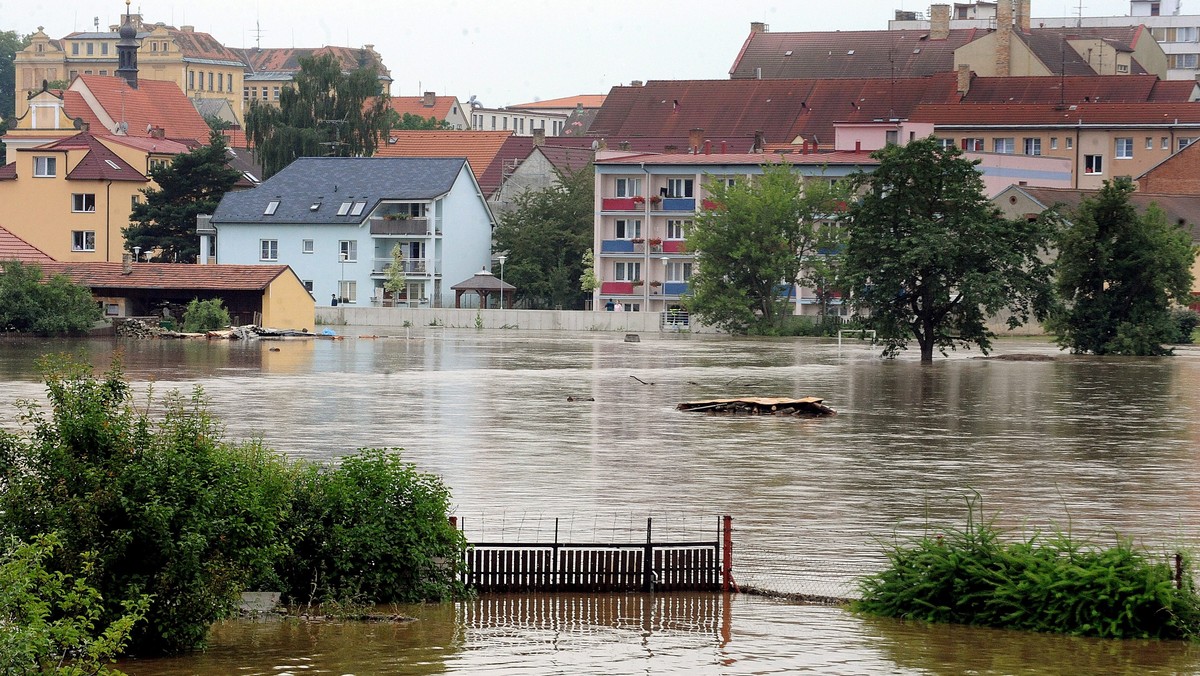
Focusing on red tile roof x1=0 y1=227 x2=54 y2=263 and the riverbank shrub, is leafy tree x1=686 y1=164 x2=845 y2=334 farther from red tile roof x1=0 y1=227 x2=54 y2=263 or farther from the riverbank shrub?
the riverbank shrub

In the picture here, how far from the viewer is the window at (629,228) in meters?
111

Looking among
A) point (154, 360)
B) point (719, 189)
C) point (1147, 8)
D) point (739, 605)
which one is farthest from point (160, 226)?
point (1147, 8)

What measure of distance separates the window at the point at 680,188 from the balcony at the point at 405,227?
14999 mm

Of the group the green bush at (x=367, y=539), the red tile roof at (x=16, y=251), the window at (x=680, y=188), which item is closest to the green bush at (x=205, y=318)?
the red tile roof at (x=16, y=251)

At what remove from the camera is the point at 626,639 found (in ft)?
58.2

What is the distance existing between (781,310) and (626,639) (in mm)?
79938

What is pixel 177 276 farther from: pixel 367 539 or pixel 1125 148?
pixel 367 539

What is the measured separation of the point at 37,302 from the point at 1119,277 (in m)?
46.3

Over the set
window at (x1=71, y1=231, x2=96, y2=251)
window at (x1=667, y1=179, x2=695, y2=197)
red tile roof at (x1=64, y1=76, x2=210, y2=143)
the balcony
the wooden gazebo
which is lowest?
the wooden gazebo

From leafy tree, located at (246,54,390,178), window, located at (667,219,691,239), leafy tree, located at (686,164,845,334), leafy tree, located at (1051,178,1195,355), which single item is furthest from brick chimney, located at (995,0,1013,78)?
leafy tree, located at (1051,178,1195,355)

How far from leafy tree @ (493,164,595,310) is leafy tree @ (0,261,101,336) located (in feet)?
119

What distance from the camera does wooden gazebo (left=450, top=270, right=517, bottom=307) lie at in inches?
4232

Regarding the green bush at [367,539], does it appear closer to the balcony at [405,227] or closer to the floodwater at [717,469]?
the floodwater at [717,469]

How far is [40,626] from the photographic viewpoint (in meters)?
12.6
